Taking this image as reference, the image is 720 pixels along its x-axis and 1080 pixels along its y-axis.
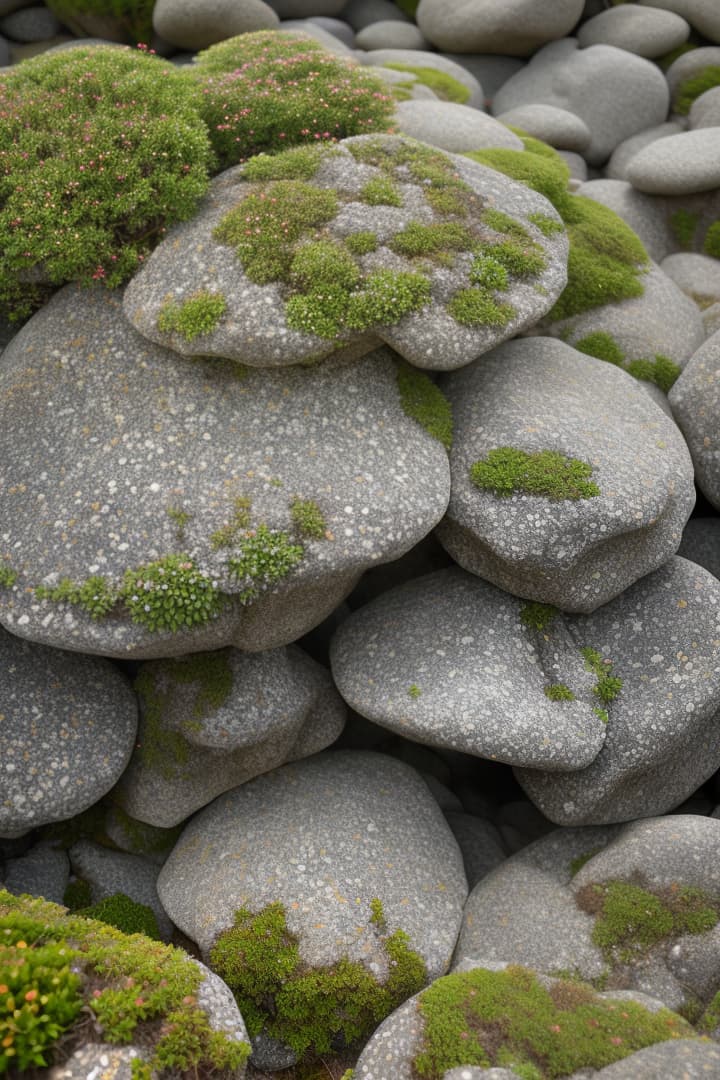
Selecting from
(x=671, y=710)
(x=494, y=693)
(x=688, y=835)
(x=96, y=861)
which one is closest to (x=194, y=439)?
(x=494, y=693)

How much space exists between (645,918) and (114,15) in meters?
20.1

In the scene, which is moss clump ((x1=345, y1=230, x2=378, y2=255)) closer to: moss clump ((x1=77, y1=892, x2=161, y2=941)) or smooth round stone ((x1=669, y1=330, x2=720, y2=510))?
smooth round stone ((x1=669, y1=330, x2=720, y2=510))

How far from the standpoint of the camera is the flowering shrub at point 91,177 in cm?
858

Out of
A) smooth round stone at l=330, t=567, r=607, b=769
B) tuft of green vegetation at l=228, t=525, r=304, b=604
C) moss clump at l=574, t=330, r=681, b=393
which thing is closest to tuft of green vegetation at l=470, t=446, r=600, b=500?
smooth round stone at l=330, t=567, r=607, b=769

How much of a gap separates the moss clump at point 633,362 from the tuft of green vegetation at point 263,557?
19.4 ft

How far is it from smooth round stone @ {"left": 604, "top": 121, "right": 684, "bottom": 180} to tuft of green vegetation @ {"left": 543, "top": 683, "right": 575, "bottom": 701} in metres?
13.7

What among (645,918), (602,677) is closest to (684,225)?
(602,677)

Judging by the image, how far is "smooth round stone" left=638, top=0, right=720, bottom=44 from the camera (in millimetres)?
19453

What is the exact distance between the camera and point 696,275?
1405 cm

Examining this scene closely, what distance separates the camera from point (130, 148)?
8758mm

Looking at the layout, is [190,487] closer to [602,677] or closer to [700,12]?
[602,677]

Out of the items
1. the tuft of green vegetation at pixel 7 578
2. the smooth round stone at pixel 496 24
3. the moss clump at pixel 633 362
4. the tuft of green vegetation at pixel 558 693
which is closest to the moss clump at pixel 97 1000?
the tuft of green vegetation at pixel 7 578

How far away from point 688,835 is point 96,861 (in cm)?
662

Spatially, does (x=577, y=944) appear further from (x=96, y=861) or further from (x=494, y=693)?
(x=96, y=861)
